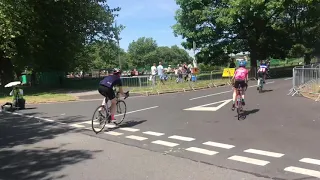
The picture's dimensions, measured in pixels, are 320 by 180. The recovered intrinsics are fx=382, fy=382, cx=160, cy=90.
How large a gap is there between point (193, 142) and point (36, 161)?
10.9 feet

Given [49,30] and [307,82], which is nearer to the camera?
[307,82]

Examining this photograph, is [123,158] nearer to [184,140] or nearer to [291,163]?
[184,140]

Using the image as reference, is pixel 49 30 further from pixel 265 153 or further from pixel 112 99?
pixel 265 153

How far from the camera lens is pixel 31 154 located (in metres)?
7.99

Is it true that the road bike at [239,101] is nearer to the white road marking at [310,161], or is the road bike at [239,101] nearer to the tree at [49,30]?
the white road marking at [310,161]

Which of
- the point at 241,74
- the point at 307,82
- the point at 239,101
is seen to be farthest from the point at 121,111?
the point at 307,82

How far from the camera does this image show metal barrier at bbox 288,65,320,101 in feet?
55.5

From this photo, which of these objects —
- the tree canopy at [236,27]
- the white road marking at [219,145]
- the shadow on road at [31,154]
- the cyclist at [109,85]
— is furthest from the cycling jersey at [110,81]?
the tree canopy at [236,27]

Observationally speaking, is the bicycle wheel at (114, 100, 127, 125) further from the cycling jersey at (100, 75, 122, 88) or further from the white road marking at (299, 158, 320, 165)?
the white road marking at (299, 158, 320, 165)

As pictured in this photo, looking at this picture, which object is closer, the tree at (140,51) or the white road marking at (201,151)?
the white road marking at (201,151)

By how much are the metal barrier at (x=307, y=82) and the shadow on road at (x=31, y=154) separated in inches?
429

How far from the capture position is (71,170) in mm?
6633

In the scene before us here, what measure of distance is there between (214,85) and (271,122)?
1597 centimetres

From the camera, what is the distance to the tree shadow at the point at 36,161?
6.45 metres
